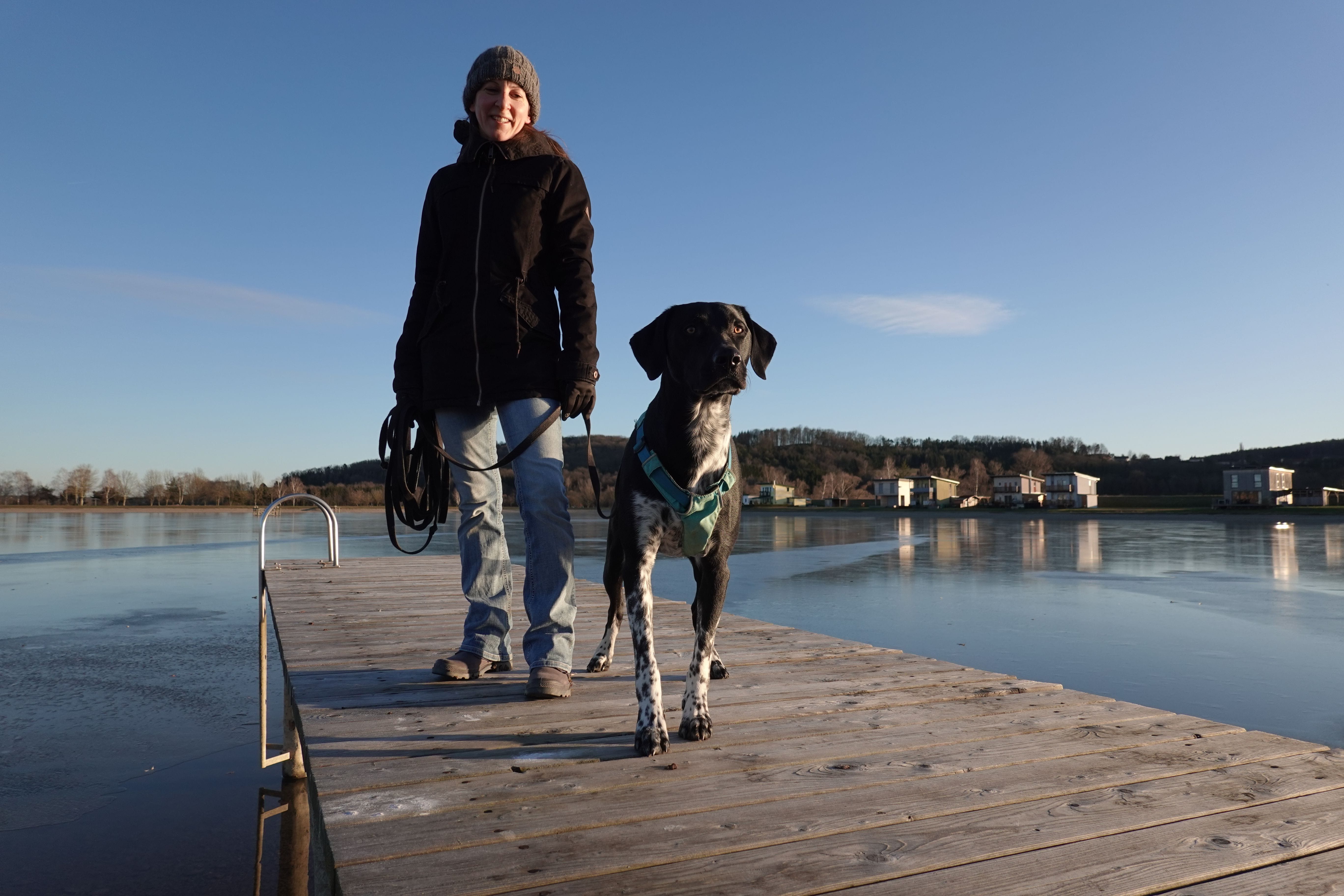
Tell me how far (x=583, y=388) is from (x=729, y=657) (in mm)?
1632

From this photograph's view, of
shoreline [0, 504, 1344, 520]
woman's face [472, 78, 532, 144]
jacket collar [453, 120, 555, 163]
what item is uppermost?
woman's face [472, 78, 532, 144]

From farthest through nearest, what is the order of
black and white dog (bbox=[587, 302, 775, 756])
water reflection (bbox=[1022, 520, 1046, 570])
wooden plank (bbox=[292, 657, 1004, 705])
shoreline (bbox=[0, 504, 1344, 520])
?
shoreline (bbox=[0, 504, 1344, 520])
water reflection (bbox=[1022, 520, 1046, 570])
wooden plank (bbox=[292, 657, 1004, 705])
black and white dog (bbox=[587, 302, 775, 756])

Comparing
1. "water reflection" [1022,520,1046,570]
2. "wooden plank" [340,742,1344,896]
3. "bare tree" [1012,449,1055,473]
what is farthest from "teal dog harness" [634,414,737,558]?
"bare tree" [1012,449,1055,473]

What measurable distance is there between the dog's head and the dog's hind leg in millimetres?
881

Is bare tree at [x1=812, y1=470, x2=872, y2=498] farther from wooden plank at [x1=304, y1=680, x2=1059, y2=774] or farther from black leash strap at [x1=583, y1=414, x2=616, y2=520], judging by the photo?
wooden plank at [x1=304, y1=680, x2=1059, y2=774]

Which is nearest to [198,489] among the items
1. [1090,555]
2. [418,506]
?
[1090,555]

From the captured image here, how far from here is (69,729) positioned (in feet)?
16.4

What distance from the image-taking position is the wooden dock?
1.66 metres

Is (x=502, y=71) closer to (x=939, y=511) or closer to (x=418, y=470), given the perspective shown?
(x=418, y=470)

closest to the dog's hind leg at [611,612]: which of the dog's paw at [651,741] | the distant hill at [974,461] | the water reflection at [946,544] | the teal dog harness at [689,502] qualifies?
the teal dog harness at [689,502]

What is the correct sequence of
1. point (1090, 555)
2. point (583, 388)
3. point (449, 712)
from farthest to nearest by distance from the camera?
point (1090, 555) < point (583, 388) < point (449, 712)

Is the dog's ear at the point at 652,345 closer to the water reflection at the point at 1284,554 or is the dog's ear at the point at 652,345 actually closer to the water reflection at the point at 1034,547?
the water reflection at the point at 1284,554

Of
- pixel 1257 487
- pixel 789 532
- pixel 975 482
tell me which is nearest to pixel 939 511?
pixel 1257 487

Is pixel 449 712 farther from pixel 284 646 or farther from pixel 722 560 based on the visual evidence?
pixel 284 646
